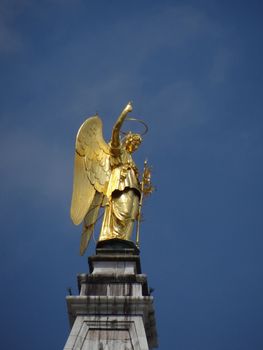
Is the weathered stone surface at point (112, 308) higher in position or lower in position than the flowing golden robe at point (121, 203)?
lower

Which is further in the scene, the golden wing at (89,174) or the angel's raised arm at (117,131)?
the angel's raised arm at (117,131)

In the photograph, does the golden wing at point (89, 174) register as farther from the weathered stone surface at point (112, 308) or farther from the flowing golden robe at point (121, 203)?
the weathered stone surface at point (112, 308)

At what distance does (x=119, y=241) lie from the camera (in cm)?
1927

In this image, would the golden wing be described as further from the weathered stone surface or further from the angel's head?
the weathered stone surface

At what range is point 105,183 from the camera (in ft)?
69.4

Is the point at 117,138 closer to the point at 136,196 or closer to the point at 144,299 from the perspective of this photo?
the point at 136,196

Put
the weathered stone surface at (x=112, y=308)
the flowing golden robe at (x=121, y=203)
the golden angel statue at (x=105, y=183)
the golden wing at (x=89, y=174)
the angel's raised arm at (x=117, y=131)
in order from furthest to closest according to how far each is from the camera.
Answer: the angel's raised arm at (x=117, y=131) → the golden wing at (x=89, y=174) → the golden angel statue at (x=105, y=183) → the flowing golden robe at (x=121, y=203) → the weathered stone surface at (x=112, y=308)

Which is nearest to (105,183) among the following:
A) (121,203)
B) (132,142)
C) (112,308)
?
(121,203)

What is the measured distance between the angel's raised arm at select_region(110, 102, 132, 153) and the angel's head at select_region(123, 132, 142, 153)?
789 millimetres

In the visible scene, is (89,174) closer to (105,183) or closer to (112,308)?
(105,183)

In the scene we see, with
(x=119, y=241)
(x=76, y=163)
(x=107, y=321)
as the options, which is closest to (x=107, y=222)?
(x=119, y=241)

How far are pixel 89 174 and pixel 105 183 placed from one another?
1.94 ft

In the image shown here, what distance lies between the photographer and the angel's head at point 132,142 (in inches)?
883

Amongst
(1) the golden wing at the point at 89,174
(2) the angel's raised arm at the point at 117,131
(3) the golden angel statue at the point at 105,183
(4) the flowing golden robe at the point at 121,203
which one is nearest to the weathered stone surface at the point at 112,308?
(4) the flowing golden robe at the point at 121,203
